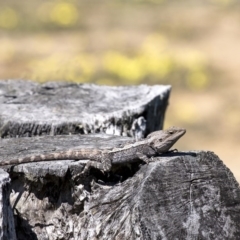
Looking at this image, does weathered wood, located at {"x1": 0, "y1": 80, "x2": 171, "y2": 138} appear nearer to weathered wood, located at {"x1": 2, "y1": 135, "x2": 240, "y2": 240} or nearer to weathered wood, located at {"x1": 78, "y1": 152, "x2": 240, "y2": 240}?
weathered wood, located at {"x1": 2, "y1": 135, "x2": 240, "y2": 240}

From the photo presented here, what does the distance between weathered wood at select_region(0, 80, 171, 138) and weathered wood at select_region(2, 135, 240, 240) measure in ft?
2.20

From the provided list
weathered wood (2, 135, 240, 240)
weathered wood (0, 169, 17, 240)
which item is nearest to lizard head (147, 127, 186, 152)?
weathered wood (2, 135, 240, 240)

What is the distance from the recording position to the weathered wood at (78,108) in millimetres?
5309

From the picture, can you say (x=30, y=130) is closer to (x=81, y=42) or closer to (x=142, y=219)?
(x=142, y=219)

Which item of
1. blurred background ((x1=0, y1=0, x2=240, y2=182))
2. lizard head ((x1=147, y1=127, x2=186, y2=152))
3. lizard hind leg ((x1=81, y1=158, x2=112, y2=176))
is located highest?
lizard head ((x1=147, y1=127, x2=186, y2=152))

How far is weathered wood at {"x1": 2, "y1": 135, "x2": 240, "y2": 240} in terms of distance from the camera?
405 centimetres

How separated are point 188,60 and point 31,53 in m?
3.18

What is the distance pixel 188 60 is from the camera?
1519cm

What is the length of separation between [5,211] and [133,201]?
68cm

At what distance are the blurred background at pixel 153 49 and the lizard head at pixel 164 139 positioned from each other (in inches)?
200

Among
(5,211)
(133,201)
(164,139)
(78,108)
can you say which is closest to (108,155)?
(164,139)

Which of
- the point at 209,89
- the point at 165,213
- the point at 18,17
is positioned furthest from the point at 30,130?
the point at 18,17

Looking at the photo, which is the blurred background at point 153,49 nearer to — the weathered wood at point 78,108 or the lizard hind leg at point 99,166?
the weathered wood at point 78,108

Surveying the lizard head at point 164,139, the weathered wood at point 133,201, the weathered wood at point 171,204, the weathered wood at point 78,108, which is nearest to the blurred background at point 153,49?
the weathered wood at point 78,108
